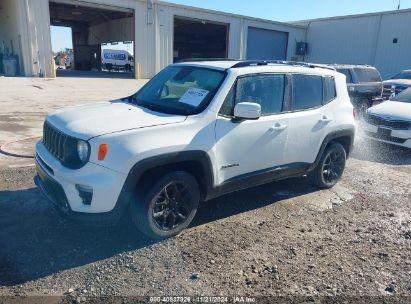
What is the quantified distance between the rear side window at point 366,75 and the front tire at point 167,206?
1060cm

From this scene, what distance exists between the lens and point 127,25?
32.3 m

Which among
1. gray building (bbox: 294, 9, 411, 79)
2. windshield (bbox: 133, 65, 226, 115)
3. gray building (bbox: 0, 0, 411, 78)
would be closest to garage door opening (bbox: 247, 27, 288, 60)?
gray building (bbox: 0, 0, 411, 78)

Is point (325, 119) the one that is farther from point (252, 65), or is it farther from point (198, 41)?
point (198, 41)

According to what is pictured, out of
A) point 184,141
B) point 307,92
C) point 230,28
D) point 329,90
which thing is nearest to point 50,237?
point 184,141

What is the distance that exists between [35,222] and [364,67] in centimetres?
1218

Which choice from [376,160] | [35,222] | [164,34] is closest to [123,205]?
[35,222]

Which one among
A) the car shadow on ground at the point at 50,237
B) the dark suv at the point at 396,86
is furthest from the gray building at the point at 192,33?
the car shadow on ground at the point at 50,237

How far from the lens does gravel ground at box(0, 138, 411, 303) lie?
9.70 feet

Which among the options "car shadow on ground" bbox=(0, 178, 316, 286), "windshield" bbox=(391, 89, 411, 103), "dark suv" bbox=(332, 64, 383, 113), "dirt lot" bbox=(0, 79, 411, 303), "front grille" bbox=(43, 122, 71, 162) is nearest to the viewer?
"dirt lot" bbox=(0, 79, 411, 303)

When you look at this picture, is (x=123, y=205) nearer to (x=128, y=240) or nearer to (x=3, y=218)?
(x=128, y=240)

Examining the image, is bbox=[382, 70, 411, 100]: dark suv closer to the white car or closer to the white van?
the white car

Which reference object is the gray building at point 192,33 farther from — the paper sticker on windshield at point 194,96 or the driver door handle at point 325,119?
the driver door handle at point 325,119

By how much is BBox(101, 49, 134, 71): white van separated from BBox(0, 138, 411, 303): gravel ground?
37.3 meters

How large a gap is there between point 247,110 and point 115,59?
39.1m
